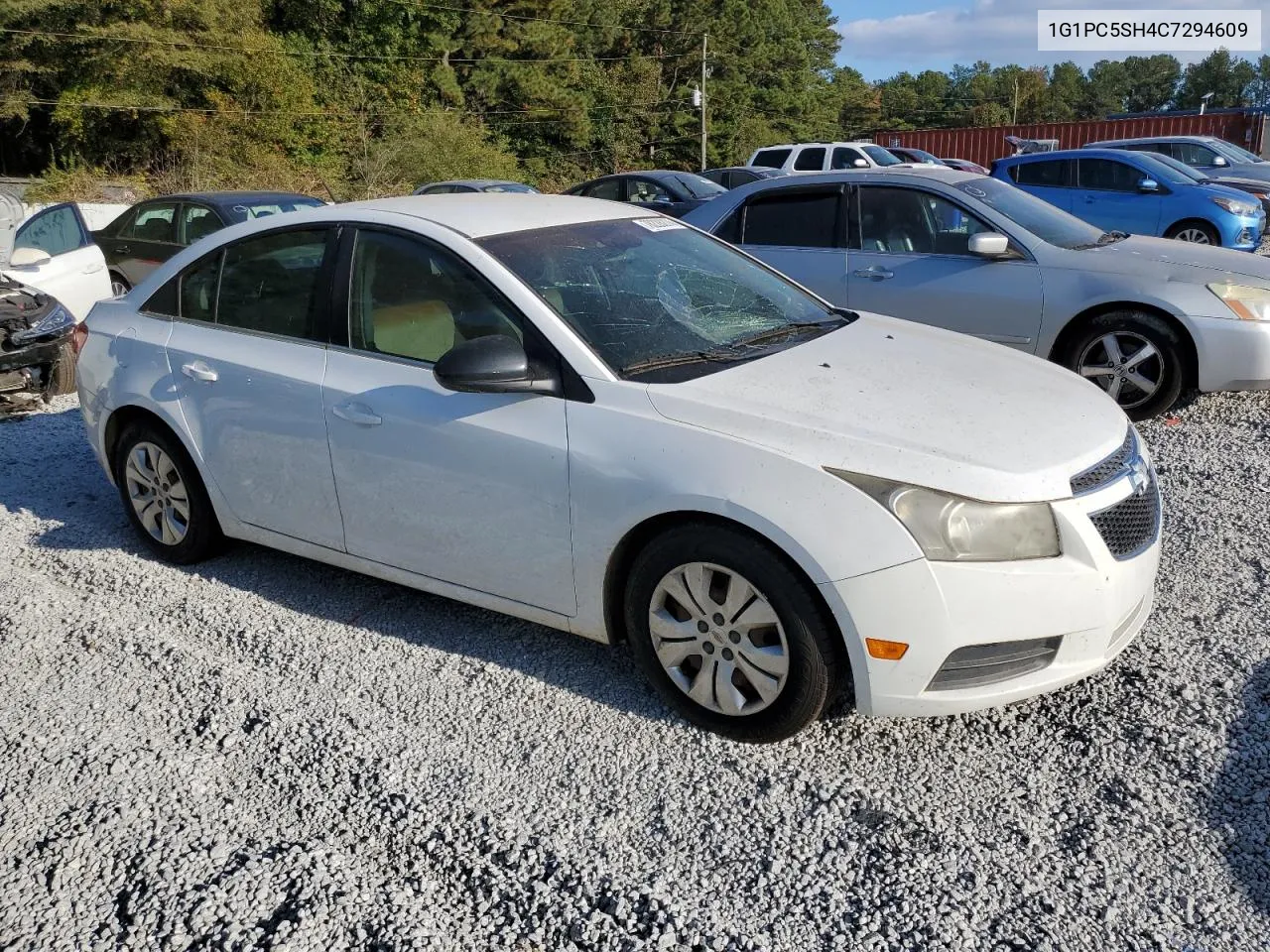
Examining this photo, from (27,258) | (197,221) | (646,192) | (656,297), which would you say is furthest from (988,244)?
(646,192)

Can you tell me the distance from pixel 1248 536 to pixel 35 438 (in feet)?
22.5

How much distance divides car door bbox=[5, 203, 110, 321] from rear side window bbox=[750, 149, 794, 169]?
16418 mm

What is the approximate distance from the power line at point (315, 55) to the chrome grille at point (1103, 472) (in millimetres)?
39076

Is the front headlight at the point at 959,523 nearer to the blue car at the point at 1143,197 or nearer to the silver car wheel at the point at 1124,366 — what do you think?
the silver car wheel at the point at 1124,366

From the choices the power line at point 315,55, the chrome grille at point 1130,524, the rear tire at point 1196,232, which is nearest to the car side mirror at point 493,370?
the chrome grille at point 1130,524

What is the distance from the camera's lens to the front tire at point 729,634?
303cm

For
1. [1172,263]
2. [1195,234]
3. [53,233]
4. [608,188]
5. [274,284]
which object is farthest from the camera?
[608,188]

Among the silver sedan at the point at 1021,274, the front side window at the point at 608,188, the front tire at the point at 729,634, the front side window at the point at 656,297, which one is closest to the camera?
the front tire at the point at 729,634

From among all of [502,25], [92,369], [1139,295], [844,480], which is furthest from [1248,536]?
[502,25]

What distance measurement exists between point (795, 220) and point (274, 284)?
424 centimetres

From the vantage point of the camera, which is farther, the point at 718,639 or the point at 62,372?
the point at 62,372

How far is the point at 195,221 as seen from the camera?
37.7ft

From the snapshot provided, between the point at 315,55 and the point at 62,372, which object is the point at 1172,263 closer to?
the point at 62,372


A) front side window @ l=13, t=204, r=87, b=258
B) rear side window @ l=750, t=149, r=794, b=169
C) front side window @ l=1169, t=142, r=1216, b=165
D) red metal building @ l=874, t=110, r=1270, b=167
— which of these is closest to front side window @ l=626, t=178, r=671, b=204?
rear side window @ l=750, t=149, r=794, b=169
